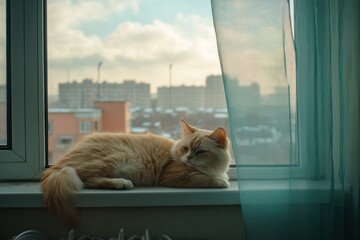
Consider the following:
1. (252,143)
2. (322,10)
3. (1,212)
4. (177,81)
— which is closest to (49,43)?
(177,81)

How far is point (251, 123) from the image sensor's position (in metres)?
1.04

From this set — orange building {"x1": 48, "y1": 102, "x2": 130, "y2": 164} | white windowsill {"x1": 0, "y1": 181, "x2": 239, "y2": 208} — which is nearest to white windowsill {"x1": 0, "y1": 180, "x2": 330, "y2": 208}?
white windowsill {"x1": 0, "y1": 181, "x2": 239, "y2": 208}

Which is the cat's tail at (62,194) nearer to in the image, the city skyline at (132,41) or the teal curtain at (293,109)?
the city skyline at (132,41)

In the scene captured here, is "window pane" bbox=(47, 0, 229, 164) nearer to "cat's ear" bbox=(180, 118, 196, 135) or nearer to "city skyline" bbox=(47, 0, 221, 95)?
"city skyline" bbox=(47, 0, 221, 95)

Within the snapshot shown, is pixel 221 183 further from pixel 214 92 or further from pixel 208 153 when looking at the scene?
pixel 214 92

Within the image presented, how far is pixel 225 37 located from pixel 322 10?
11.2 inches

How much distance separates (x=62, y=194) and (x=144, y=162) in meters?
0.29

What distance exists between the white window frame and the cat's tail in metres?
0.25

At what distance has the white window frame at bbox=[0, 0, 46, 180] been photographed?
4.31ft

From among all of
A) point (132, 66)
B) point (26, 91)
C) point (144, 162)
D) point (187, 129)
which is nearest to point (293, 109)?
point (187, 129)

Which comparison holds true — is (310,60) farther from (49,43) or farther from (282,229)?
(49,43)

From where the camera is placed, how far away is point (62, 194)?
3.59 feet

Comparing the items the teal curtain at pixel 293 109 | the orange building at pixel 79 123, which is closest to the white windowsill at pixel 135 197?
the teal curtain at pixel 293 109

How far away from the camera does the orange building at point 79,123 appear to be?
1391 millimetres
